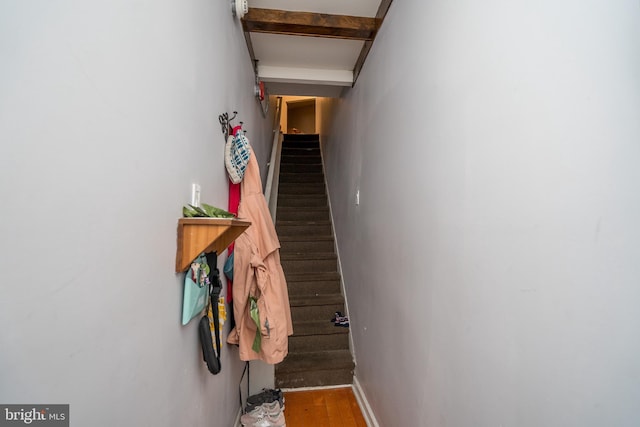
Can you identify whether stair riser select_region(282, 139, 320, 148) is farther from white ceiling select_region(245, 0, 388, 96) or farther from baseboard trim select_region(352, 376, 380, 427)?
baseboard trim select_region(352, 376, 380, 427)

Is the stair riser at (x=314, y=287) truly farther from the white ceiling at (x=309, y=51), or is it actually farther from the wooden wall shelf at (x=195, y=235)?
the wooden wall shelf at (x=195, y=235)

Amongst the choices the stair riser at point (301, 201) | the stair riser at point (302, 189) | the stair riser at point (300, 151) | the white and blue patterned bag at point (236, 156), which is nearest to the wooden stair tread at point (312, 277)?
the stair riser at point (301, 201)

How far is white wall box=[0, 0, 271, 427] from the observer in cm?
39

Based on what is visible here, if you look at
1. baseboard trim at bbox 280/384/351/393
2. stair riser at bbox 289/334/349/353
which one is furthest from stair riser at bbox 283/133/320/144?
baseboard trim at bbox 280/384/351/393

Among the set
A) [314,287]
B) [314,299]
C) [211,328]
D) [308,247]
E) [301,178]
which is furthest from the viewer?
[301,178]

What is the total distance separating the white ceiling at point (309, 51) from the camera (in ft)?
6.21

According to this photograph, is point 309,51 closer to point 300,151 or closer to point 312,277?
point 312,277

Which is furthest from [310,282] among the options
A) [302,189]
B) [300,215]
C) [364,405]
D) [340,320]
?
[302,189]

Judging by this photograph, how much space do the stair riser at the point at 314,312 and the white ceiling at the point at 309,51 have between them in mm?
2094

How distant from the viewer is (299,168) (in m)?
4.70

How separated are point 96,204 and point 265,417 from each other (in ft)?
6.08

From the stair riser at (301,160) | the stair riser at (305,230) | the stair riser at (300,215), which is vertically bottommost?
the stair riser at (305,230)

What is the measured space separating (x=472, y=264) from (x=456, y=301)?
157mm

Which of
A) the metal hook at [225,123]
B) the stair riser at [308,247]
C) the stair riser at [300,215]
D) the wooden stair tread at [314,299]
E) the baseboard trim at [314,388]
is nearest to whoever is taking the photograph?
the metal hook at [225,123]
